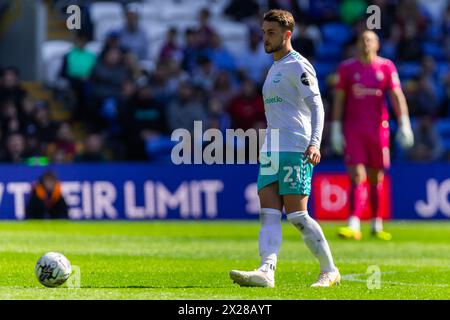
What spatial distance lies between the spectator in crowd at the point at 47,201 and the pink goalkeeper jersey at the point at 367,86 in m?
6.11

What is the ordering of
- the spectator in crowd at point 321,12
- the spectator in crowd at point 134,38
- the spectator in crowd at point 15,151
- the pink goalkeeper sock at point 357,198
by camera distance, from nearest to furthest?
the pink goalkeeper sock at point 357,198 < the spectator in crowd at point 15,151 < the spectator in crowd at point 134,38 < the spectator in crowd at point 321,12

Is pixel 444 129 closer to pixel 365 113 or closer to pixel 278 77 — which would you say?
pixel 365 113

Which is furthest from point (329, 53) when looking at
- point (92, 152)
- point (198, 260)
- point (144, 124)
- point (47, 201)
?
point (198, 260)

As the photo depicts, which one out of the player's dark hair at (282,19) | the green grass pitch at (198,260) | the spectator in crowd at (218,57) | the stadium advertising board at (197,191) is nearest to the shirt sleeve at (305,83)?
the player's dark hair at (282,19)

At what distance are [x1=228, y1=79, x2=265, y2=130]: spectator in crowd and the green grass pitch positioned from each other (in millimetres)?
3637

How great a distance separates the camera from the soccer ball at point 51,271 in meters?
9.38

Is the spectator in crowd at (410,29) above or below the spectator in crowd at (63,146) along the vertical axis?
above

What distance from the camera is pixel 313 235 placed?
9.69 m

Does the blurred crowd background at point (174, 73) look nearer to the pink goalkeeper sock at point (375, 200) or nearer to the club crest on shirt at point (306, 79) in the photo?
the pink goalkeeper sock at point (375, 200)

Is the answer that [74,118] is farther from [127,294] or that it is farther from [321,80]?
[127,294]

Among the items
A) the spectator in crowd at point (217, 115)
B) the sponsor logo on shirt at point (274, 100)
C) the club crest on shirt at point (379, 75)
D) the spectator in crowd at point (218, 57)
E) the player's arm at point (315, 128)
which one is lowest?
the spectator in crowd at point (217, 115)

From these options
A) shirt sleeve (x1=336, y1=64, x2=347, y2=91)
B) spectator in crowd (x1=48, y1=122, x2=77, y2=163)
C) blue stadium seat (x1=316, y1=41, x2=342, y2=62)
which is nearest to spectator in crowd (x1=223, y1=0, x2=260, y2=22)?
blue stadium seat (x1=316, y1=41, x2=342, y2=62)

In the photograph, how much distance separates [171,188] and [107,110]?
144 inches

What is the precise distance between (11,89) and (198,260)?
11.5 meters
